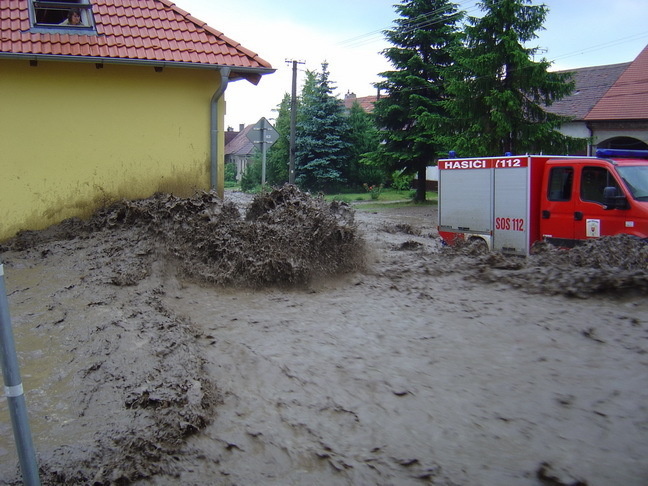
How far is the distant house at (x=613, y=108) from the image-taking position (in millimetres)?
24922

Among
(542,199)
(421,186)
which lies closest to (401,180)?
(421,186)

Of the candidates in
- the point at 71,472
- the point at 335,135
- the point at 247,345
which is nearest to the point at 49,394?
the point at 71,472

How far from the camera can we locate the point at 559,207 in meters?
10.5

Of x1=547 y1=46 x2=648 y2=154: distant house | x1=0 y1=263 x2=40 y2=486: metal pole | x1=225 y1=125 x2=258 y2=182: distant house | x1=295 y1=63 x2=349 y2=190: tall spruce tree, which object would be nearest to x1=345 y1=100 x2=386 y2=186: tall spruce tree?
x1=295 y1=63 x2=349 y2=190: tall spruce tree

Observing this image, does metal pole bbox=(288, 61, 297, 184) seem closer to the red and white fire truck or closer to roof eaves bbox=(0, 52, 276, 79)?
the red and white fire truck

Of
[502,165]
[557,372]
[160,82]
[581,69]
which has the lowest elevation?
[557,372]

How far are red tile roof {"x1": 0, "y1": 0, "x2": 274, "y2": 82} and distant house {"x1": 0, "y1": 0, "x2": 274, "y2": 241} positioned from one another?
0.02 metres

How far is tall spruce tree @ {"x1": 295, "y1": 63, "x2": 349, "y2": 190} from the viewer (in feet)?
126

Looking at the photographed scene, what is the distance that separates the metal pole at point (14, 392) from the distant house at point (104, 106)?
740cm

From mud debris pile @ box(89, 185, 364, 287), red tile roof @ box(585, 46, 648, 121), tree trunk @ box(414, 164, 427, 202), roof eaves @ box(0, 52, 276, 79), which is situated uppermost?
red tile roof @ box(585, 46, 648, 121)

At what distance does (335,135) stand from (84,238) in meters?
30.8

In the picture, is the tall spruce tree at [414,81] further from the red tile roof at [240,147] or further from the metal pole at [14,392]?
the red tile roof at [240,147]

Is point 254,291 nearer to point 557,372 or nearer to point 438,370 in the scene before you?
point 438,370

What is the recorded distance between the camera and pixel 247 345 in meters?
5.70
